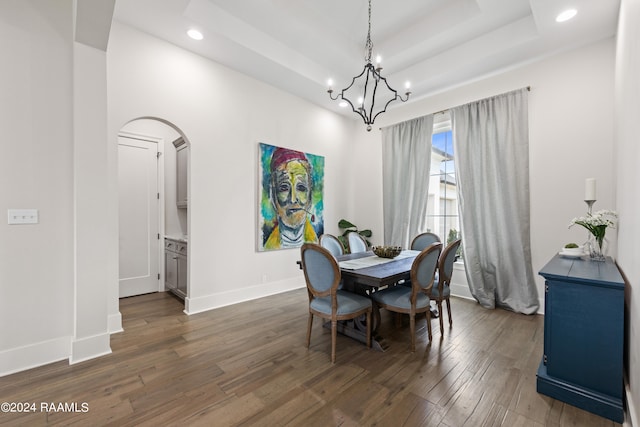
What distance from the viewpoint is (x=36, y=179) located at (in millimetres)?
2275

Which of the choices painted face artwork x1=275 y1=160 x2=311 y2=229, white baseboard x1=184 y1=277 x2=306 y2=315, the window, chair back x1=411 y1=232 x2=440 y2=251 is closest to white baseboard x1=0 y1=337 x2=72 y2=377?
white baseboard x1=184 y1=277 x2=306 y2=315

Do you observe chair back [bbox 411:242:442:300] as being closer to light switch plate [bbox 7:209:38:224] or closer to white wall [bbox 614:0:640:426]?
white wall [bbox 614:0:640:426]

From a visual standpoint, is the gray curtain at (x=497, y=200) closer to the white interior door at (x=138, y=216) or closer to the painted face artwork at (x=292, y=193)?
the painted face artwork at (x=292, y=193)

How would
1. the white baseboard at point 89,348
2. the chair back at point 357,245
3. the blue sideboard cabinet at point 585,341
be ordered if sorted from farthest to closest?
the chair back at point 357,245 → the white baseboard at point 89,348 → the blue sideboard cabinet at point 585,341

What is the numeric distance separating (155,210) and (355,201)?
360 centimetres

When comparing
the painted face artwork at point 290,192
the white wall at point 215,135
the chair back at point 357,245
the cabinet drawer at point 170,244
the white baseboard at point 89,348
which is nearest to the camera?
the white baseboard at point 89,348

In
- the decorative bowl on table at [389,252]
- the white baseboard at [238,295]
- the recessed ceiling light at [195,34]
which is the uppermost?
the recessed ceiling light at [195,34]

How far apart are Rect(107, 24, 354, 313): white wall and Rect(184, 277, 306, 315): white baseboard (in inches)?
0.5

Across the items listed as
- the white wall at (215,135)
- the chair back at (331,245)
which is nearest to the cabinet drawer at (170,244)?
the white wall at (215,135)

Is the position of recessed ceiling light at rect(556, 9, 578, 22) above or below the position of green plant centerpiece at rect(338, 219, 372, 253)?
above

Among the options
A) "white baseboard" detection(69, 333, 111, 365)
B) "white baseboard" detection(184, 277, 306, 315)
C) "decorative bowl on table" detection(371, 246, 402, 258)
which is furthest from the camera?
"white baseboard" detection(184, 277, 306, 315)

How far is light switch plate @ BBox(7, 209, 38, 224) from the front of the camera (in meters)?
2.18

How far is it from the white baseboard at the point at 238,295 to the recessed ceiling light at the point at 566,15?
14.8 feet

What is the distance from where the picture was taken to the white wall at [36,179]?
2.17 meters
